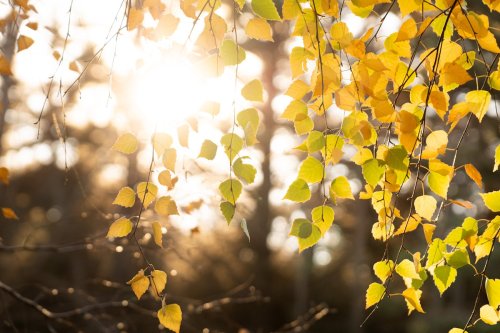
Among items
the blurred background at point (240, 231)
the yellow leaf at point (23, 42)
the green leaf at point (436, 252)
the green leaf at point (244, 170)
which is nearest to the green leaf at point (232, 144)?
the green leaf at point (244, 170)

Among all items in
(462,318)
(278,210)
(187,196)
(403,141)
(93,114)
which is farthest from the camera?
(278,210)

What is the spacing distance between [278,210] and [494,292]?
10.3 metres

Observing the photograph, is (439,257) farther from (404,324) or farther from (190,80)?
(404,324)

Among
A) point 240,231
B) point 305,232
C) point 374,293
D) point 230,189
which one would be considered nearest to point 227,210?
point 230,189

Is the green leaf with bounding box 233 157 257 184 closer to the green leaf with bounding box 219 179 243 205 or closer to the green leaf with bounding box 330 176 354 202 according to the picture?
the green leaf with bounding box 219 179 243 205

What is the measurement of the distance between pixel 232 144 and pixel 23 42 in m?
0.92

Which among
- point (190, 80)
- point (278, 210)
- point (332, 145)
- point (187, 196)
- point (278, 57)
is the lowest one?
point (278, 210)

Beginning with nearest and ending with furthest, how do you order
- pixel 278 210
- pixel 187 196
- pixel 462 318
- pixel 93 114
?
pixel 187 196, pixel 93 114, pixel 462 318, pixel 278 210

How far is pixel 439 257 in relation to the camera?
47.7 inches

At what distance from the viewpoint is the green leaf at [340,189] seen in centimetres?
104

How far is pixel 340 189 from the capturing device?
105cm

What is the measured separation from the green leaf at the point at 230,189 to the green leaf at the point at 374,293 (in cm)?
36

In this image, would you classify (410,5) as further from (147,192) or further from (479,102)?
(147,192)

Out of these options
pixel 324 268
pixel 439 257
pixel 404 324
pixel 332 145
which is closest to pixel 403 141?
pixel 332 145
